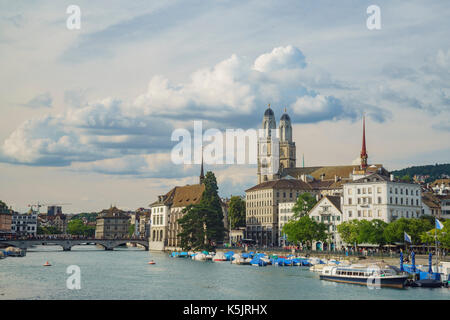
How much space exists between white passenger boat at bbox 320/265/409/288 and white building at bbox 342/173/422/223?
130 ft

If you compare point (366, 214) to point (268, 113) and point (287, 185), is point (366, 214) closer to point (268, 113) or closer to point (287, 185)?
point (287, 185)

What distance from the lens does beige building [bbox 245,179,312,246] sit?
143250 mm

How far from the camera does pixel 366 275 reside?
2382 inches

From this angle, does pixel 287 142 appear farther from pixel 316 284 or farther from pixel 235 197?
pixel 316 284

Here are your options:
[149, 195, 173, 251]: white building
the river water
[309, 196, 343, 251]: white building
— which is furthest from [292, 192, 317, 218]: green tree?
[149, 195, 173, 251]: white building

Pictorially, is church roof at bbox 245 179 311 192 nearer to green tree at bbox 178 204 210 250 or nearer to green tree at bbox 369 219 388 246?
green tree at bbox 178 204 210 250

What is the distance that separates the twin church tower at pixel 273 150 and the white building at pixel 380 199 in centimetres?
8302

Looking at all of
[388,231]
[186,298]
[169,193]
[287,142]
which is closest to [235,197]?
[169,193]

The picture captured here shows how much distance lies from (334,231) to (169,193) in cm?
6517

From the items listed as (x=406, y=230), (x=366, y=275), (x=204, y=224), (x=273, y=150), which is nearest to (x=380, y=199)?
(x=406, y=230)

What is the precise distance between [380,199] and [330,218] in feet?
37.7

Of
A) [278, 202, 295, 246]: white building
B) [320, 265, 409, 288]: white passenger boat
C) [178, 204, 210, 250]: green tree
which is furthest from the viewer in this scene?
[278, 202, 295, 246]: white building

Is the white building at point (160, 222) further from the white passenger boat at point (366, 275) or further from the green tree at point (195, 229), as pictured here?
the white passenger boat at point (366, 275)

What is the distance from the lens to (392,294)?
5269 centimetres
